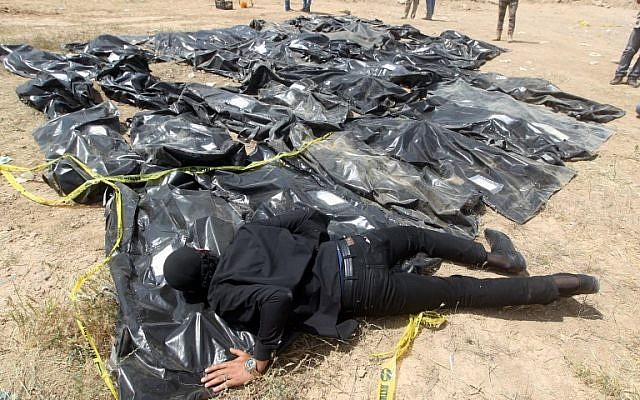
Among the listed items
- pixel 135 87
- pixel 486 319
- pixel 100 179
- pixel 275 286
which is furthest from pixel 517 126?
pixel 135 87

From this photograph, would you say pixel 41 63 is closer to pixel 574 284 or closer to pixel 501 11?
pixel 574 284

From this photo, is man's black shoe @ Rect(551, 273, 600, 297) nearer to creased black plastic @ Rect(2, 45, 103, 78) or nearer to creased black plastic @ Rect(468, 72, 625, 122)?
creased black plastic @ Rect(468, 72, 625, 122)

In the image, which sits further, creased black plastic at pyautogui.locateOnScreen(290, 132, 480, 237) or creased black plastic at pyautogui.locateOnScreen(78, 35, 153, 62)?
creased black plastic at pyautogui.locateOnScreen(78, 35, 153, 62)

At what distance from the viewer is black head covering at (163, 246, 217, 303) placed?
234cm

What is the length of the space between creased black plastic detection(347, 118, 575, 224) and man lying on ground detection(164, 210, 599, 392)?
1.07 metres

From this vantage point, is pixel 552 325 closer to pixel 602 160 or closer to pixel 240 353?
pixel 240 353

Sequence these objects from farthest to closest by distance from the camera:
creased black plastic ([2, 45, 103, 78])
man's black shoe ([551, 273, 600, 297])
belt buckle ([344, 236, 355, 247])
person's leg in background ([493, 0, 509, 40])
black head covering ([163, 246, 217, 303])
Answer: person's leg in background ([493, 0, 509, 40]) → creased black plastic ([2, 45, 103, 78]) → man's black shoe ([551, 273, 600, 297]) → belt buckle ([344, 236, 355, 247]) → black head covering ([163, 246, 217, 303])

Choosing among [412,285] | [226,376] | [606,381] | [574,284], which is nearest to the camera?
[226,376]

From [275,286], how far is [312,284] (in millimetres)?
264

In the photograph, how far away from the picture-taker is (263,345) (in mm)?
2281

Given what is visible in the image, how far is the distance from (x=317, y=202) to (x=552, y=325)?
1893 millimetres

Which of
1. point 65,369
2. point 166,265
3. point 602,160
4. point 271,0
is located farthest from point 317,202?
point 271,0

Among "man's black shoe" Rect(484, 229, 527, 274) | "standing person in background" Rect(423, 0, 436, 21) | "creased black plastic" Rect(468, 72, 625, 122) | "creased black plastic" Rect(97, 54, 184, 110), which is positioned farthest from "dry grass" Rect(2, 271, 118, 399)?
"standing person in background" Rect(423, 0, 436, 21)

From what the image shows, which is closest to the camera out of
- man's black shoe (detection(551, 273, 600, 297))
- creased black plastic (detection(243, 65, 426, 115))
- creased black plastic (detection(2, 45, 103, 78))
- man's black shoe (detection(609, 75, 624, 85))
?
man's black shoe (detection(551, 273, 600, 297))
